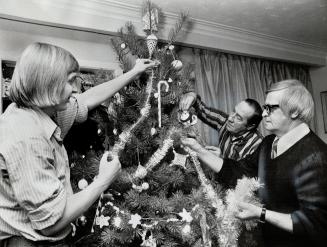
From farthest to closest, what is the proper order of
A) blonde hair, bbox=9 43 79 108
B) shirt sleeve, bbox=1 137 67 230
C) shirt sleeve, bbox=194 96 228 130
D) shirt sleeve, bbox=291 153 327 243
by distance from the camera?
shirt sleeve, bbox=194 96 228 130 → shirt sleeve, bbox=291 153 327 243 → blonde hair, bbox=9 43 79 108 → shirt sleeve, bbox=1 137 67 230

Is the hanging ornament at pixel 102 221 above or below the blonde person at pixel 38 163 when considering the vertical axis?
below

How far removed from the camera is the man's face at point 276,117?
1.80 meters

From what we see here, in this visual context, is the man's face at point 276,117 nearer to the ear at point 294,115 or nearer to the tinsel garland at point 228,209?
the ear at point 294,115

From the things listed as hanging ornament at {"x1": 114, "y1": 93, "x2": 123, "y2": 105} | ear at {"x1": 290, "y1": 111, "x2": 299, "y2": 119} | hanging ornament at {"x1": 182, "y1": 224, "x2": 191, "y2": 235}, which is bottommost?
hanging ornament at {"x1": 182, "y1": 224, "x2": 191, "y2": 235}

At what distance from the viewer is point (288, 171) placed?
1.74 meters

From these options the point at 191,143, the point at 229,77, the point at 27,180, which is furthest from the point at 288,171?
the point at 229,77

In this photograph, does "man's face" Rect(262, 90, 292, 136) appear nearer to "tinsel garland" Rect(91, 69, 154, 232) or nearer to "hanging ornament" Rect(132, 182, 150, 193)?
"tinsel garland" Rect(91, 69, 154, 232)

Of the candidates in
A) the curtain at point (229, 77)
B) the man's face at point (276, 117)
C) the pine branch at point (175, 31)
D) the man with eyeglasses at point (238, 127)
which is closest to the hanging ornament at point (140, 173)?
the pine branch at point (175, 31)

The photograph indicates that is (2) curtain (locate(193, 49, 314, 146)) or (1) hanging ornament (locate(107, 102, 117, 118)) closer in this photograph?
(1) hanging ornament (locate(107, 102, 117, 118))

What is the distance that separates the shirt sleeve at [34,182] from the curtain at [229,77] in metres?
2.30

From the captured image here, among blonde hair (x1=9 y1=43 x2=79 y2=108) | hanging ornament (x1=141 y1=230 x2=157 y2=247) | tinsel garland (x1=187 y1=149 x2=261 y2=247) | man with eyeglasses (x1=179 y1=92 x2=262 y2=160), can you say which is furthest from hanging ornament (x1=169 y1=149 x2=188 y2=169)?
man with eyeglasses (x1=179 y1=92 x2=262 y2=160)

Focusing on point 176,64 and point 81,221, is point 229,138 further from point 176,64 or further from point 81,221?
point 81,221

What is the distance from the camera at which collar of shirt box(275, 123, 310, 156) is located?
1.76 m

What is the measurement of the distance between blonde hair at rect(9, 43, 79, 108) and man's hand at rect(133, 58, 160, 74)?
0.54 m
